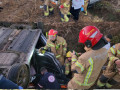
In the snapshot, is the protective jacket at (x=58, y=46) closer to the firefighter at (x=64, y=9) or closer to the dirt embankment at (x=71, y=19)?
the dirt embankment at (x=71, y=19)

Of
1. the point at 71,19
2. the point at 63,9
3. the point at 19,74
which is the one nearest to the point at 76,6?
the point at 63,9

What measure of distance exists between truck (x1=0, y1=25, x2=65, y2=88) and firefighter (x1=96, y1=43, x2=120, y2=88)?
1.25 m

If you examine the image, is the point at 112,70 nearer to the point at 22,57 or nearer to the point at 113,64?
the point at 113,64

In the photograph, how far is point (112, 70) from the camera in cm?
309

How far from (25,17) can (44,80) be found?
4270mm

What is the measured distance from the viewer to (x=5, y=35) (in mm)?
3219

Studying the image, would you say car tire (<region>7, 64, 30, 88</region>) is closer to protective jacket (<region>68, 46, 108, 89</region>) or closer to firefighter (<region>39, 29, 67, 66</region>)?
protective jacket (<region>68, 46, 108, 89</region>)

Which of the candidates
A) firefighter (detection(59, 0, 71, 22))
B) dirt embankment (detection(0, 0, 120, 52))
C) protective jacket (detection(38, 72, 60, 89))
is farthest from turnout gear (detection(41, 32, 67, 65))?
firefighter (detection(59, 0, 71, 22))

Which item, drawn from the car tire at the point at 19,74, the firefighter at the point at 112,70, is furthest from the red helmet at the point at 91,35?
the car tire at the point at 19,74

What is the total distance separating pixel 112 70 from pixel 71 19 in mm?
3745

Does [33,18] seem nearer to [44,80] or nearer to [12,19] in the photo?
[12,19]

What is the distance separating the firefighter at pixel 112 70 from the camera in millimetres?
2770

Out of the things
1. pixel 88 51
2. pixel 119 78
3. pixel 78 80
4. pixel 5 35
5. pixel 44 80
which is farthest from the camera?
pixel 5 35

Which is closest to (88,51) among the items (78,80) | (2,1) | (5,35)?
(78,80)
